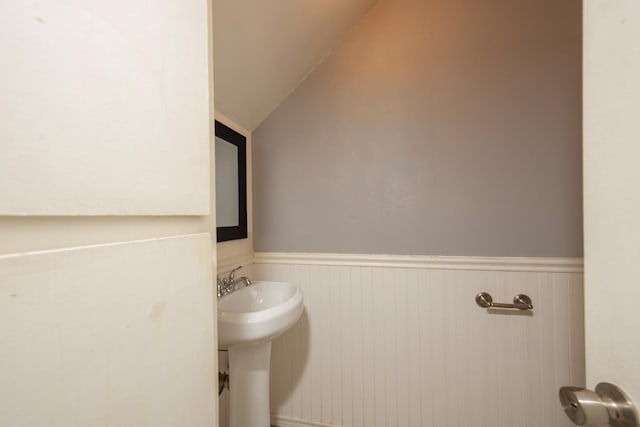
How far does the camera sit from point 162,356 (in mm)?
426

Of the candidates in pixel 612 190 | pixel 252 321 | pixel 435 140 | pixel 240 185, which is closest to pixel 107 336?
pixel 252 321

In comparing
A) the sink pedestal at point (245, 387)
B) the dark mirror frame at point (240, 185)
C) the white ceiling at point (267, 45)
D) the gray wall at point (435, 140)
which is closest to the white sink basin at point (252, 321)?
the sink pedestal at point (245, 387)

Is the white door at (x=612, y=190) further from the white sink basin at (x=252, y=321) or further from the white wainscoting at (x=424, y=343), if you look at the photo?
the white wainscoting at (x=424, y=343)

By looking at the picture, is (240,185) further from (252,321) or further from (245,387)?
(245,387)

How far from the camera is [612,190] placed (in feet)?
1.15

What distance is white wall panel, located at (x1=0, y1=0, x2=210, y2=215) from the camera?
0.27 m

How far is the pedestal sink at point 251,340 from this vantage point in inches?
35.2

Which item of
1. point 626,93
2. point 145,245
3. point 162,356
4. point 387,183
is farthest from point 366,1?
point 162,356

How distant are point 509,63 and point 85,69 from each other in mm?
1593

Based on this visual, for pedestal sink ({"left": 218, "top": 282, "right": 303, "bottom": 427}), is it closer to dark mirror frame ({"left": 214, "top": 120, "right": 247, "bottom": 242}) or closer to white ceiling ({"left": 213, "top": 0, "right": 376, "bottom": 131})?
dark mirror frame ({"left": 214, "top": 120, "right": 247, "bottom": 242})

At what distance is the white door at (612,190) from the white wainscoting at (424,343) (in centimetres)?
94

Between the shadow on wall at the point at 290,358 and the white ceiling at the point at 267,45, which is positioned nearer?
the white ceiling at the point at 267,45

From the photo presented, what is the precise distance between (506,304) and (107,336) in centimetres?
147

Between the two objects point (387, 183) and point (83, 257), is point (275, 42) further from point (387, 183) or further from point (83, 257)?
point (83, 257)
